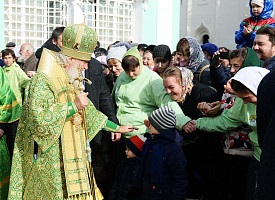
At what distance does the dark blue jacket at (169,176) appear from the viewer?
300cm

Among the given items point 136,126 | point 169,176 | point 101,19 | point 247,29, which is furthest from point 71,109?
point 101,19

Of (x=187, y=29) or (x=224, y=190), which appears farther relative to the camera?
(x=187, y=29)

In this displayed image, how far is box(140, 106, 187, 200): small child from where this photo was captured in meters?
3.02

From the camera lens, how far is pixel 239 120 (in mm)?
3197

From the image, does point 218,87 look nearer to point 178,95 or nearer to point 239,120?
point 178,95

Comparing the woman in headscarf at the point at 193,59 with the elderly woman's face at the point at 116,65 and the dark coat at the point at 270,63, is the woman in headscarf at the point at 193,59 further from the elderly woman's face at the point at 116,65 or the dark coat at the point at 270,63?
the dark coat at the point at 270,63

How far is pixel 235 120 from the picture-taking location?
127 inches

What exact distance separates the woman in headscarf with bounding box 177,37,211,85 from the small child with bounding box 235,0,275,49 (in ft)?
2.48

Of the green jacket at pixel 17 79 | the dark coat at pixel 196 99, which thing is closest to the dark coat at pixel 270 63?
the dark coat at pixel 196 99

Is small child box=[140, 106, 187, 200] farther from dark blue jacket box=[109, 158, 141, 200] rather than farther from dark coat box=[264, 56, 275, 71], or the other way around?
dark coat box=[264, 56, 275, 71]

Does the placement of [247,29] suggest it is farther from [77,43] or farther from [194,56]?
[77,43]

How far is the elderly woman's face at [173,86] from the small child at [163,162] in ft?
1.44

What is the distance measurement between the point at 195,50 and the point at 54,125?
2.20 meters

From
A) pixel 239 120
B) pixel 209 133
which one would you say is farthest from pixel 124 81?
pixel 239 120
